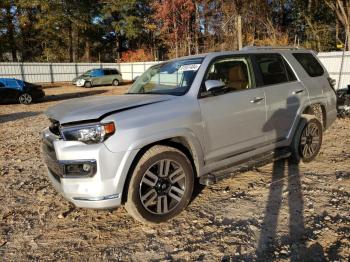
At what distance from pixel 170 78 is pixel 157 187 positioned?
1.54 m

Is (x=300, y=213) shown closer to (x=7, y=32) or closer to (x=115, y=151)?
(x=115, y=151)

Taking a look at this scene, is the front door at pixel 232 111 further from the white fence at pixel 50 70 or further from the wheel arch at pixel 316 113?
the white fence at pixel 50 70

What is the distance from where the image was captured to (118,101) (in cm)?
416

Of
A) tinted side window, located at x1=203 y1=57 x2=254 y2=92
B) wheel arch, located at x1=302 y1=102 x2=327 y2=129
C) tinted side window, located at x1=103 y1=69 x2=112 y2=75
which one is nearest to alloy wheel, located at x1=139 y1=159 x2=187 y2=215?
tinted side window, located at x1=203 y1=57 x2=254 y2=92

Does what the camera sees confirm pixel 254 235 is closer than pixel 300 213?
Yes

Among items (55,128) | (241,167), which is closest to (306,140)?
(241,167)

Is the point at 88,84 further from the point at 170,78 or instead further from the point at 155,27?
the point at 170,78

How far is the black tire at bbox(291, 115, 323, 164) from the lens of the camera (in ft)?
18.4

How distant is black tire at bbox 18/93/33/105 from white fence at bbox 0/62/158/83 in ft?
49.4

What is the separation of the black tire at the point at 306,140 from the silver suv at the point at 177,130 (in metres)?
0.02

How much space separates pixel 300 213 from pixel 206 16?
1292 inches

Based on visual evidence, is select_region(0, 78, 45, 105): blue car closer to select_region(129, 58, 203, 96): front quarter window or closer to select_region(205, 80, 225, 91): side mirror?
select_region(129, 58, 203, 96): front quarter window

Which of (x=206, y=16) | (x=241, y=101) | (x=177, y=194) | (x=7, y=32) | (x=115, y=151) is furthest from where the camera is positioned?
(x=7, y=32)

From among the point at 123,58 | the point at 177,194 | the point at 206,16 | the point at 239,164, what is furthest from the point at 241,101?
the point at 123,58
